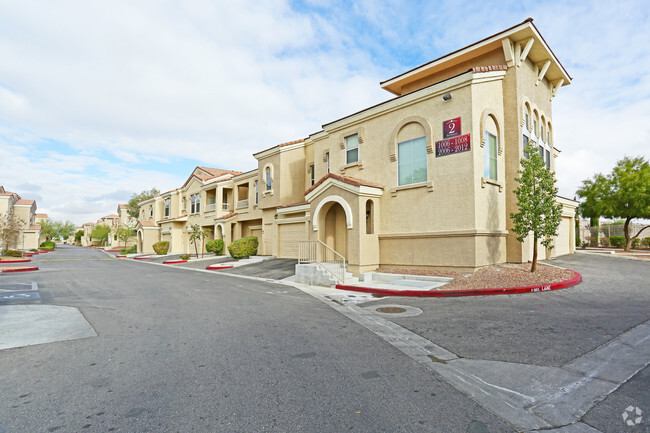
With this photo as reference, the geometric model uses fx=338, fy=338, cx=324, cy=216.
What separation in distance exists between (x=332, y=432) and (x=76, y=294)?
11.7m

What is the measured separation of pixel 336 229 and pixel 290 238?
6.47 meters

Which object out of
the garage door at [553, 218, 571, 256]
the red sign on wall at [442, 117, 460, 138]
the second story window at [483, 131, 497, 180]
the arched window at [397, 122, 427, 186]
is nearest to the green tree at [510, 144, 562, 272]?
the second story window at [483, 131, 497, 180]

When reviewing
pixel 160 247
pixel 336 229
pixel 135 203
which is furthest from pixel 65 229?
pixel 336 229


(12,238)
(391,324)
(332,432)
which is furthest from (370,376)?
(12,238)

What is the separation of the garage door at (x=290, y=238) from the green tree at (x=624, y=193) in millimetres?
22358

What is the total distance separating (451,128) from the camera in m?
13.5

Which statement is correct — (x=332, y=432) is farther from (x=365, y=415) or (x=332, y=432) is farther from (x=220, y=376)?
(x=220, y=376)

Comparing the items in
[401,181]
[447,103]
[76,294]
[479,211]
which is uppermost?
[447,103]

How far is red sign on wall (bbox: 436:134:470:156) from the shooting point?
13047 mm

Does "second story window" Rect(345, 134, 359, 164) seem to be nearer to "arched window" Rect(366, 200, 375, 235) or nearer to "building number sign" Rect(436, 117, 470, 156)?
"arched window" Rect(366, 200, 375, 235)

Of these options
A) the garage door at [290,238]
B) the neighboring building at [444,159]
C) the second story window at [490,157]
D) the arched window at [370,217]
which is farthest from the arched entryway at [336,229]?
the second story window at [490,157]

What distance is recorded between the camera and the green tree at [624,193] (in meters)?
22.9

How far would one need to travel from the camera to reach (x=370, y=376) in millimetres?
4328

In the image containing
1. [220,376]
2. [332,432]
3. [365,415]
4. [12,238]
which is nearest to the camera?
[332,432]
